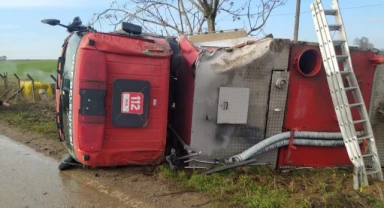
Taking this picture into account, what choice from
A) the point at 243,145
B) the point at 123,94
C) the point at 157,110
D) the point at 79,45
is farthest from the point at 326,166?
the point at 79,45

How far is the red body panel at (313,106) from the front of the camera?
4902 millimetres

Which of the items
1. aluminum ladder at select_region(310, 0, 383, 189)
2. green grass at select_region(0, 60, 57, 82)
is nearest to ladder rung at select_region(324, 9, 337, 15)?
aluminum ladder at select_region(310, 0, 383, 189)

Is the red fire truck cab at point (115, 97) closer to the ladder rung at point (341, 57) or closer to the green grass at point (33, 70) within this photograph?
the ladder rung at point (341, 57)

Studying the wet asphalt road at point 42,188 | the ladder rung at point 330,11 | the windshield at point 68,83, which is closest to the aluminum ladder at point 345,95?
the ladder rung at point 330,11

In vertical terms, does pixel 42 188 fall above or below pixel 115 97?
below

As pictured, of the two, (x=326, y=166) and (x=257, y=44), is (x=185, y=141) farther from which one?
(x=326, y=166)

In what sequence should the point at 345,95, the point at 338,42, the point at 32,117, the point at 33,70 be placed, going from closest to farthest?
the point at 345,95 < the point at 338,42 < the point at 32,117 < the point at 33,70

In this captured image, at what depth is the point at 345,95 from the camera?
447cm

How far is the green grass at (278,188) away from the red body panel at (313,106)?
0.72 feet

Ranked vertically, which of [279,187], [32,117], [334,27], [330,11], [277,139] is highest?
[330,11]

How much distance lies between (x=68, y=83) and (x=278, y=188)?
9.22 ft

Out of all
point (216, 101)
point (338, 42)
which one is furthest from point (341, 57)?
point (216, 101)

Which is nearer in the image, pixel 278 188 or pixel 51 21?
pixel 278 188

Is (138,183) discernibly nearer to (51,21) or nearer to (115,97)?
(115,97)
